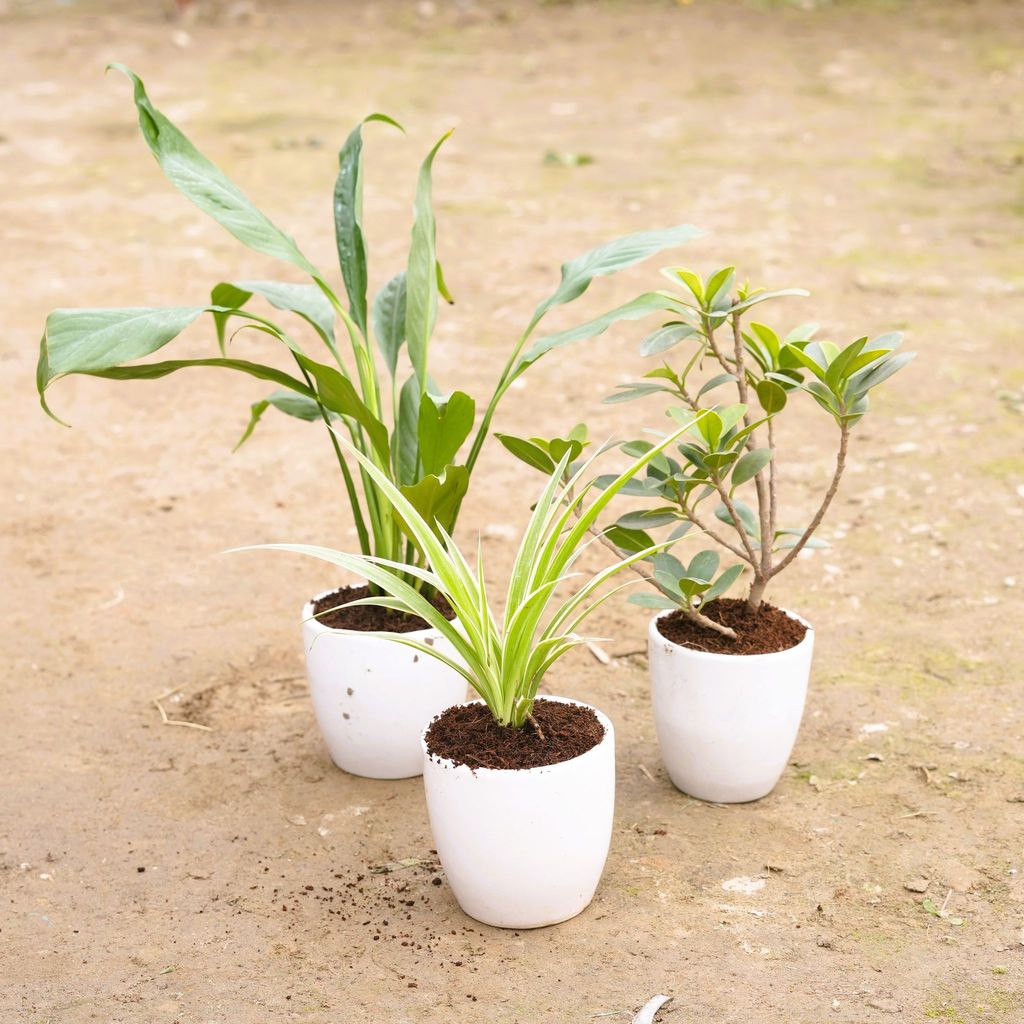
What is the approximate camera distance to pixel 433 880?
1885 mm

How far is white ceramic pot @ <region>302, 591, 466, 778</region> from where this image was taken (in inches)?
80.7

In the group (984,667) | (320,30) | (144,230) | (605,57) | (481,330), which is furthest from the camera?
(320,30)

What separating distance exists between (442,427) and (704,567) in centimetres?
45

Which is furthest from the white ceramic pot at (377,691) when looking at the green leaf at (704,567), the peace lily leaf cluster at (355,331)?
the green leaf at (704,567)

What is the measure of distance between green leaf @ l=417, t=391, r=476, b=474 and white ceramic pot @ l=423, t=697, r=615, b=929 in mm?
484

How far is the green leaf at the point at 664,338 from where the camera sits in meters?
1.91

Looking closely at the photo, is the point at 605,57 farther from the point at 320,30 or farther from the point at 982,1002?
the point at 982,1002

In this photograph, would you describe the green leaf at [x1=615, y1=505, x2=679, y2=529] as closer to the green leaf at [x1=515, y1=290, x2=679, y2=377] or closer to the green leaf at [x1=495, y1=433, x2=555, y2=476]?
the green leaf at [x1=495, y1=433, x2=555, y2=476]

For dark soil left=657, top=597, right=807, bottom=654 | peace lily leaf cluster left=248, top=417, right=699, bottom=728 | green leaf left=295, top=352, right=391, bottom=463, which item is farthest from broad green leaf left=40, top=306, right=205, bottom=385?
dark soil left=657, top=597, right=807, bottom=654

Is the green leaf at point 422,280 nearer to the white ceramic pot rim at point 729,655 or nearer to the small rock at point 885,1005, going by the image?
the white ceramic pot rim at point 729,655

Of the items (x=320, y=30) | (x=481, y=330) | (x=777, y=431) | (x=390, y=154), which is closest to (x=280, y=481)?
(x=481, y=330)

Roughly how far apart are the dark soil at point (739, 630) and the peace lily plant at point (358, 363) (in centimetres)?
36

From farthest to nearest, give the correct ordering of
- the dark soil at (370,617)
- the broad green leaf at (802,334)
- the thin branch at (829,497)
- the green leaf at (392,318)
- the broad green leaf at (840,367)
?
the green leaf at (392,318), the dark soil at (370,617), the broad green leaf at (802,334), the thin branch at (829,497), the broad green leaf at (840,367)

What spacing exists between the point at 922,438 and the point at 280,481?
1617 millimetres
